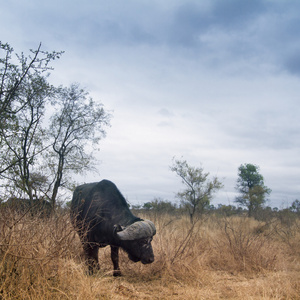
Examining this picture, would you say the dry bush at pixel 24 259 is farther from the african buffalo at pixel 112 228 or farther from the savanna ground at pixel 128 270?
the african buffalo at pixel 112 228

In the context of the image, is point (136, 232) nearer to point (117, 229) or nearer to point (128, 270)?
point (117, 229)

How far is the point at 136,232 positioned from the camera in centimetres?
654

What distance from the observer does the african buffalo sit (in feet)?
21.5

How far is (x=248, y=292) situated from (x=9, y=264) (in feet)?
13.2

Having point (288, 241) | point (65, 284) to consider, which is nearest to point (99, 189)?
point (65, 284)

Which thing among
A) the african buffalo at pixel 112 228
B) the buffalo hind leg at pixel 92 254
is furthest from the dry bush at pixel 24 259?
the buffalo hind leg at pixel 92 254

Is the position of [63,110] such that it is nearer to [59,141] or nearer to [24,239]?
[59,141]

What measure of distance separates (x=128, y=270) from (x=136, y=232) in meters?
1.29

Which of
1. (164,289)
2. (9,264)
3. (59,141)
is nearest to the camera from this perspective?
(9,264)

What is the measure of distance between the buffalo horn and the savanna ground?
74 cm

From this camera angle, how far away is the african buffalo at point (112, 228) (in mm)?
6543

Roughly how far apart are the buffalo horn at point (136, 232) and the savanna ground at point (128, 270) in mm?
737

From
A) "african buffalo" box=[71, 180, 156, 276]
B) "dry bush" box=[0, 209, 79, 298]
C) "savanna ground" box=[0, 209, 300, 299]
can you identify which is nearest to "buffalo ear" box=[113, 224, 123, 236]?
"african buffalo" box=[71, 180, 156, 276]

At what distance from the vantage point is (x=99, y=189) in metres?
7.96
